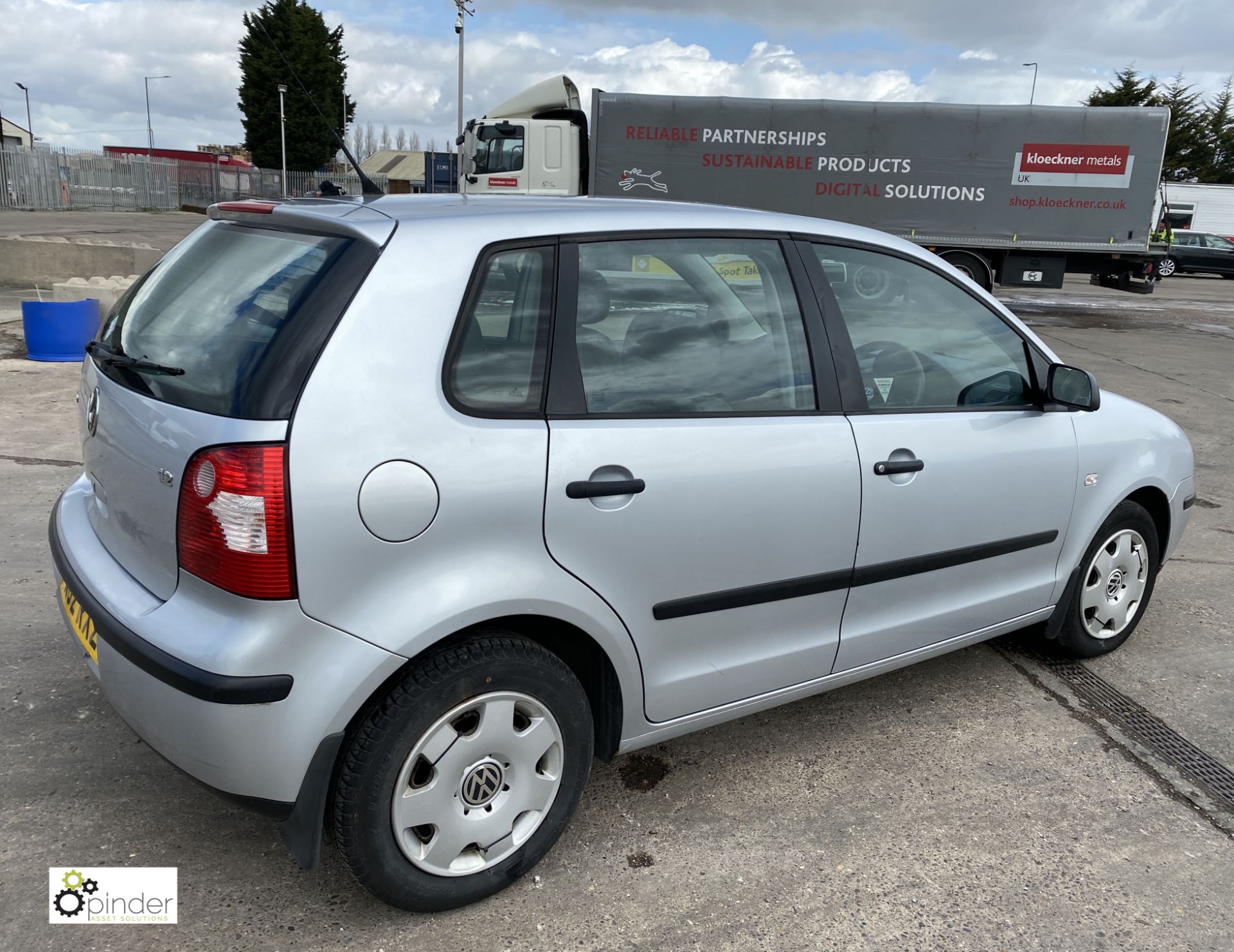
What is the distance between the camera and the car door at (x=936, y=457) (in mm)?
2768

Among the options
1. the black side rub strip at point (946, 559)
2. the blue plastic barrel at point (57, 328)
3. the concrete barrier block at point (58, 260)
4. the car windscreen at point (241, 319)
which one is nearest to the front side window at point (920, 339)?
the black side rub strip at point (946, 559)

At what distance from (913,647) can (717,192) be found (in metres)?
14.6

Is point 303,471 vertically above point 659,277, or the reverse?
point 659,277

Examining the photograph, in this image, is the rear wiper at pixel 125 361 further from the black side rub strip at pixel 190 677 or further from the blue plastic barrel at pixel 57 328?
the blue plastic barrel at pixel 57 328

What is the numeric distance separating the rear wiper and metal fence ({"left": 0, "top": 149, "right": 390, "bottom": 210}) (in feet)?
95.1

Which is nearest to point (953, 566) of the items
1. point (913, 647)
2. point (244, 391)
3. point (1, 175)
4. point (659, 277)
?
point (913, 647)

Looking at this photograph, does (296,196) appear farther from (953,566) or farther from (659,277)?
(953,566)

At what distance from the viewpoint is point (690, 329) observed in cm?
254

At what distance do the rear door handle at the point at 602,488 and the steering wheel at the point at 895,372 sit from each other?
896 millimetres

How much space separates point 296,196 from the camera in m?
2.65

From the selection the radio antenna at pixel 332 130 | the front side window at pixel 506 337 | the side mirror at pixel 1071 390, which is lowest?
the side mirror at pixel 1071 390

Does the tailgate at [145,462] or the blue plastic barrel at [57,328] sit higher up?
the tailgate at [145,462]

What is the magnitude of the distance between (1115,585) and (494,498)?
275cm

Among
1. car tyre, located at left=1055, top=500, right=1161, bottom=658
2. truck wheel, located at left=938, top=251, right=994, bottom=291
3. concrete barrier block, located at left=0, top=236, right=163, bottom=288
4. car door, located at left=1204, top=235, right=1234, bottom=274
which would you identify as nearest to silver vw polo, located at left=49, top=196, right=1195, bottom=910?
car tyre, located at left=1055, top=500, right=1161, bottom=658
